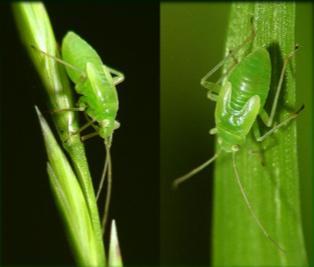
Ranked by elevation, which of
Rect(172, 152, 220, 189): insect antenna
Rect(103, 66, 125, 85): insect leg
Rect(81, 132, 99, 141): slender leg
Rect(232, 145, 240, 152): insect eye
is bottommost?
Rect(172, 152, 220, 189): insect antenna

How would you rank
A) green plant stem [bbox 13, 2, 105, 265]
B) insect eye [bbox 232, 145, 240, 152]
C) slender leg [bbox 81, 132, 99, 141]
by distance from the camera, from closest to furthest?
green plant stem [bbox 13, 2, 105, 265] < slender leg [bbox 81, 132, 99, 141] < insect eye [bbox 232, 145, 240, 152]

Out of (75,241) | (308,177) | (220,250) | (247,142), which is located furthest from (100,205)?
(308,177)

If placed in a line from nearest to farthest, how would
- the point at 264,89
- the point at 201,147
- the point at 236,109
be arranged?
the point at 264,89
the point at 236,109
the point at 201,147

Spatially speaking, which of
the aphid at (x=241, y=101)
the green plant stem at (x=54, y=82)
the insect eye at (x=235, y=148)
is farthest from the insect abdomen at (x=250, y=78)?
the green plant stem at (x=54, y=82)

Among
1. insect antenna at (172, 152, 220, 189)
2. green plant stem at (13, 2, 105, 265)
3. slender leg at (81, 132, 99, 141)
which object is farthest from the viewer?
insect antenna at (172, 152, 220, 189)

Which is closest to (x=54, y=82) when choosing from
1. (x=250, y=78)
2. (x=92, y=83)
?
(x=92, y=83)

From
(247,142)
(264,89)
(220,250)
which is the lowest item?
(220,250)

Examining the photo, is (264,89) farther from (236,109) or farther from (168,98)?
(168,98)

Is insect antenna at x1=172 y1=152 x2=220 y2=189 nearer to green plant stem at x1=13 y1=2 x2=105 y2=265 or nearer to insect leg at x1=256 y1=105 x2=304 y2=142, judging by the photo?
insect leg at x1=256 y1=105 x2=304 y2=142

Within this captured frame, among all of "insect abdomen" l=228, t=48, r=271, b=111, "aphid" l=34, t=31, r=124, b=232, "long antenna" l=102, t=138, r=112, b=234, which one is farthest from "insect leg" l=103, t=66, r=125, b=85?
"insect abdomen" l=228, t=48, r=271, b=111
